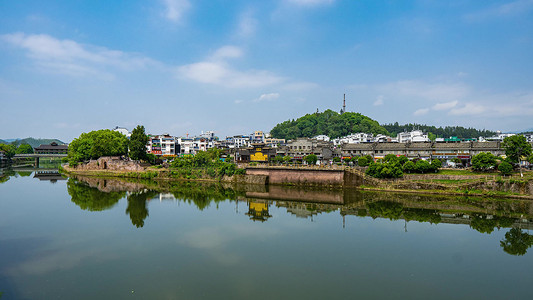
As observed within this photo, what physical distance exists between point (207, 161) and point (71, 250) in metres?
40.9

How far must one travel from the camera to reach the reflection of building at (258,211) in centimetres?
2818

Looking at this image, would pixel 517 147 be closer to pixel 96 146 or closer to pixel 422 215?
pixel 422 215

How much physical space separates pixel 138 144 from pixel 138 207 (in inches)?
1243

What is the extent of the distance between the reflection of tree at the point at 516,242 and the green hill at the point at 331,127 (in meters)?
93.4

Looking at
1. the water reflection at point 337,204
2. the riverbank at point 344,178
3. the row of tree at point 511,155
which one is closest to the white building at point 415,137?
the row of tree at point 511,155

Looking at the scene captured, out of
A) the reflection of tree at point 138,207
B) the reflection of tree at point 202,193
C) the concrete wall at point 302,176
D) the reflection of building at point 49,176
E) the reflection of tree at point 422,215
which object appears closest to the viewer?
the reflection of tree at point 138,207

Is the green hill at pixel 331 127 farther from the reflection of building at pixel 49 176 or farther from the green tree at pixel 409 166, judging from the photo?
the reflection of building at pixel 49 176

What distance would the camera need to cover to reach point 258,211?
31141 mm

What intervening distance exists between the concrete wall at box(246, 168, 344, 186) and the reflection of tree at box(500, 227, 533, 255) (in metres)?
22.0

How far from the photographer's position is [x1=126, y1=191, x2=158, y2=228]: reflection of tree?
1044 inches

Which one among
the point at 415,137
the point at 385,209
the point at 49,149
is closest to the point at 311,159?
the point at 385,209

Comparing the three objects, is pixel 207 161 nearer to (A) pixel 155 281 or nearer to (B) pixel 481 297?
→ (A) pixel 155 281


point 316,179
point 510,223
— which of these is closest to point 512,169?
point 510,223

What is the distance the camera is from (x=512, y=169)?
1506 inches
